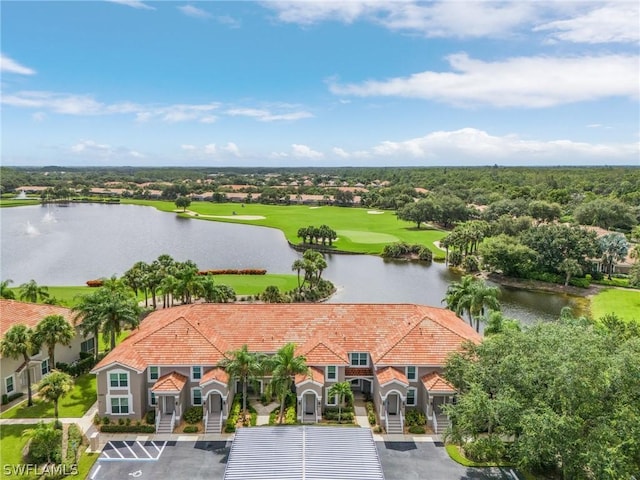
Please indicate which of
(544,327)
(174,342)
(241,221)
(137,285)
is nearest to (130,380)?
(174,342)

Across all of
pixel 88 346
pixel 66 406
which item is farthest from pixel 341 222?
A: pixel 66 406

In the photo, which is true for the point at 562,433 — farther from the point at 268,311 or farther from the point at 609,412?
the point at 268,311

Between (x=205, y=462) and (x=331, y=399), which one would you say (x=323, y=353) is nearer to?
(x=331, y=399)

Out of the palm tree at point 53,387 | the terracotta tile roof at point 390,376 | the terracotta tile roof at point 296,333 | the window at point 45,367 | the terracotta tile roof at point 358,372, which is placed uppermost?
the terracotta tile roof at point 296,333

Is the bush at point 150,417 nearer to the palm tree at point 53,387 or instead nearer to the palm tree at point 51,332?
the palm tree at point 53,387

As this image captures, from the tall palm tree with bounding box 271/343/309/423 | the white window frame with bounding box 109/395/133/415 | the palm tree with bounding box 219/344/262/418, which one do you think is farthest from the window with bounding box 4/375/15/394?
the tall palm tree with bounding box 271/343/309/423

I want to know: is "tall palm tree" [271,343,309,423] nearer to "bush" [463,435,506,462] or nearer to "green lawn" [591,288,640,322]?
"bush" [463,435,506,462]

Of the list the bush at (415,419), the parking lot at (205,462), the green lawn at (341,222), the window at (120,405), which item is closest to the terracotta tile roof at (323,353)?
the bush at (415,419)
